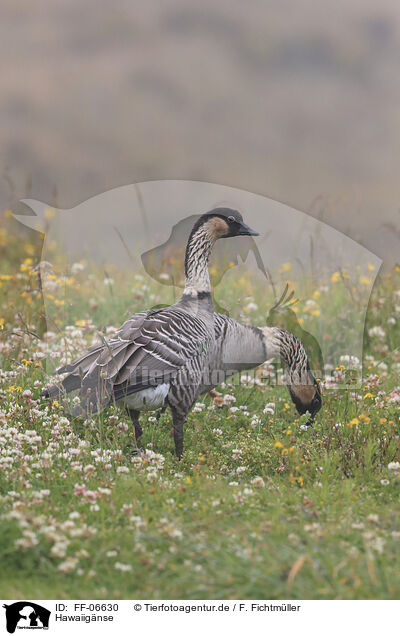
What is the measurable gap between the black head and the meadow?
1.83m

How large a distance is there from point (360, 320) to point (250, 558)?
618 centimetres

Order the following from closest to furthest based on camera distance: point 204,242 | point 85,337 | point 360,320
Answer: point 204,242
point 85,337
point 360,320

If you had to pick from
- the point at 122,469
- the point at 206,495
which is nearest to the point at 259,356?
the point at 122,469

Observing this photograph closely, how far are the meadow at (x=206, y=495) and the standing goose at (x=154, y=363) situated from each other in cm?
34

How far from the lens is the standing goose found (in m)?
Result: 6.04

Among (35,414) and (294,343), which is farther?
(294,343)

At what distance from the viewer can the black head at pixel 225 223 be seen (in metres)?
7.02

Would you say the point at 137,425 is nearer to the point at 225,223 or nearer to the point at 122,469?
the point at 122,469

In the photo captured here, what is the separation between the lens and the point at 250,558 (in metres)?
3.98

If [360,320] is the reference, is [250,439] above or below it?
below
